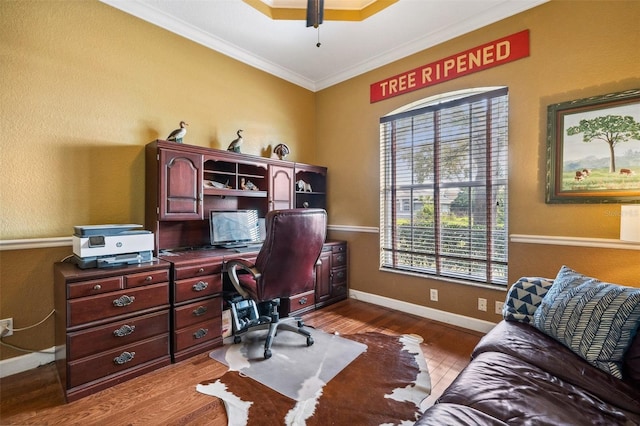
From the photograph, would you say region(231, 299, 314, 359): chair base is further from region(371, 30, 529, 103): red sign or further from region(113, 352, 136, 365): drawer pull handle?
region(371, 30, 529, 103): red sign

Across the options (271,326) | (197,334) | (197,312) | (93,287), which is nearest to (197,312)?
(197,312)

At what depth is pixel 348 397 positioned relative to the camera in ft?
5.80

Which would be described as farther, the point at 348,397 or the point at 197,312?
the point at 197,312

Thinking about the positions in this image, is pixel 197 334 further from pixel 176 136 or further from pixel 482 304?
pixel 482 304

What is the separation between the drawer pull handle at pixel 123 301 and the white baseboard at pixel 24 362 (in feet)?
2.81

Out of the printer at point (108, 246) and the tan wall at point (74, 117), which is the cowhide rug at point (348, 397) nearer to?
the printer at point (108, 246)

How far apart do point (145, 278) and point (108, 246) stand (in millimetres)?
334

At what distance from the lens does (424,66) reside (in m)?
3.11

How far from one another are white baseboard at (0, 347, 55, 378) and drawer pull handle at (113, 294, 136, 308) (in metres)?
0.86

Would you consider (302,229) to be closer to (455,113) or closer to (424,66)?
(455,113)

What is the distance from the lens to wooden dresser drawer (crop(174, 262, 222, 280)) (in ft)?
7.29

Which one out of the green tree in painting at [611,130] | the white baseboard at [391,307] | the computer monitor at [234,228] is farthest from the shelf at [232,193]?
the green tree in painting at [611,130]

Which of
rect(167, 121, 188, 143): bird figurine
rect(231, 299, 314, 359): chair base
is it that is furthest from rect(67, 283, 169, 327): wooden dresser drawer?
rect(167, 121, 188, 143): bird figurine

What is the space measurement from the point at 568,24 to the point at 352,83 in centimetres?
217
